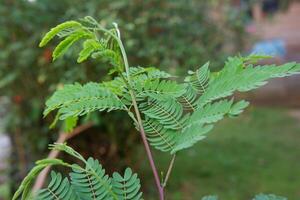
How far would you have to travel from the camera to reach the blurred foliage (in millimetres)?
3096

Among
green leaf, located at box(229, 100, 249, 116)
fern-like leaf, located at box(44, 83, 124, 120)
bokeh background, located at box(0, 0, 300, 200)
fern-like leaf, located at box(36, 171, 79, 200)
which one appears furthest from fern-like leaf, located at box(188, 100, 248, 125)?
bokeh background, located at box(0, 0, 300, 200)

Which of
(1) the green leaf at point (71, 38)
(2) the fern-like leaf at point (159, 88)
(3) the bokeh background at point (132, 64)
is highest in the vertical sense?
(1) the green leaf at point (71, 38)

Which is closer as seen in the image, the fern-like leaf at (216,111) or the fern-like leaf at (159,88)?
the fern-like leaf at (216,111)

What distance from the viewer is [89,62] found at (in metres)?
3.03

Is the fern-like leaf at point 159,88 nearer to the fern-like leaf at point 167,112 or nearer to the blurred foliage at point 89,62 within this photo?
the fern-like leaf at point 167,112

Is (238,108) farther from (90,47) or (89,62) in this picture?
(89,62)

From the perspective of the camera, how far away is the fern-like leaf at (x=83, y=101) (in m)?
0.82

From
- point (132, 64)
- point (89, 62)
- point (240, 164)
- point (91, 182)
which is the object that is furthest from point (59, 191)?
point (240, 164)

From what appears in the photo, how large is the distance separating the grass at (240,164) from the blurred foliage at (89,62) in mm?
716

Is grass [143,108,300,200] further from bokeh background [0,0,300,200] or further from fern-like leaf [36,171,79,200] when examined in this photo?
fern-like leaf [36,171,79,200]

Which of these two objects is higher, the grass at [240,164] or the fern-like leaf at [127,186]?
the fern-like leaf at [127,186]

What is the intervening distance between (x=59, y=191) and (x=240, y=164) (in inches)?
150

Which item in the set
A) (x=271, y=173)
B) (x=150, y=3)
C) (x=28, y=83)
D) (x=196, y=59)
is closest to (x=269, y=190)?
(x=271, y=173)

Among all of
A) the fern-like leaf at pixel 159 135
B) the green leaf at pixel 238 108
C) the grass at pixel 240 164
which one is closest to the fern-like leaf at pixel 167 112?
the fern-like leaf at pixel 159 135
